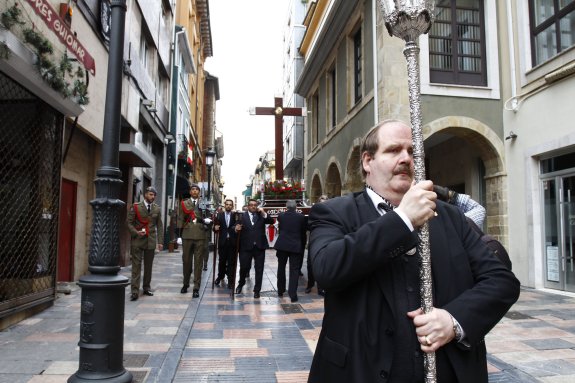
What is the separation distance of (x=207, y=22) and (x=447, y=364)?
37.6 meters

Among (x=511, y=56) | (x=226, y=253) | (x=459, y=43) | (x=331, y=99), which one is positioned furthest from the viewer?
(x=331, y=99)

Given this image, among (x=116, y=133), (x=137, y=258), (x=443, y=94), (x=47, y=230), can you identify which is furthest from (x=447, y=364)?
(x=443, y=94)

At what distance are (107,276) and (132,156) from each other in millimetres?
8714

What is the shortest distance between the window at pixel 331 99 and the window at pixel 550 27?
32.1 ft

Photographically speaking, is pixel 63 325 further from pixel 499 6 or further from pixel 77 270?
pixel 499 6

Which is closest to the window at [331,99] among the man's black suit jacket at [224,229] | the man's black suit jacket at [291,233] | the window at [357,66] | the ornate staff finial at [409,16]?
the window at [357,66]

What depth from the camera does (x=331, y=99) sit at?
2031cm

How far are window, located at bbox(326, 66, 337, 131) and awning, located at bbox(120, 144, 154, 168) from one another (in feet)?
30.6

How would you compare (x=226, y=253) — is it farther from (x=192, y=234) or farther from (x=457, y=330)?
(x=457, y=330)

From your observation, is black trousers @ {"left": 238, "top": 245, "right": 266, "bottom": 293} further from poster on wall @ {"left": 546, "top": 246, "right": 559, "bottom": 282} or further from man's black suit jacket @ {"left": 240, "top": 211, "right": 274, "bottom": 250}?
poster on wall @ {"left": 546, "top": 246, "right": 559, "bottom": 282}

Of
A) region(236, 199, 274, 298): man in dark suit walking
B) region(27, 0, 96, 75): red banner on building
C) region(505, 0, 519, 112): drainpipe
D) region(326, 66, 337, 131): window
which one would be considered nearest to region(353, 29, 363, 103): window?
region(326, 66, 337, 131): window

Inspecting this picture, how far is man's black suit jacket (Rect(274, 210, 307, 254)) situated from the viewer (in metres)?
9.19

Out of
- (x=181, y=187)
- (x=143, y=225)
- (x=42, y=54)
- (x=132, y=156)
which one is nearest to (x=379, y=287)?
(x=42, y=54)

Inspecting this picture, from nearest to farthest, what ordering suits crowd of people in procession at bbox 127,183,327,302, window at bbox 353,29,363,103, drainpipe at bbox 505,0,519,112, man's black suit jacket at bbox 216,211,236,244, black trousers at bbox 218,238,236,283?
crowd of people in procession at bbox 127,183,327,302 → black trousers at bbox 218,238,236,283 → man's black suit jacket at bbox 216,211,236,244 → drainpipe at bbox 505,0,519,112 → window at bbox 353,29,363,103
